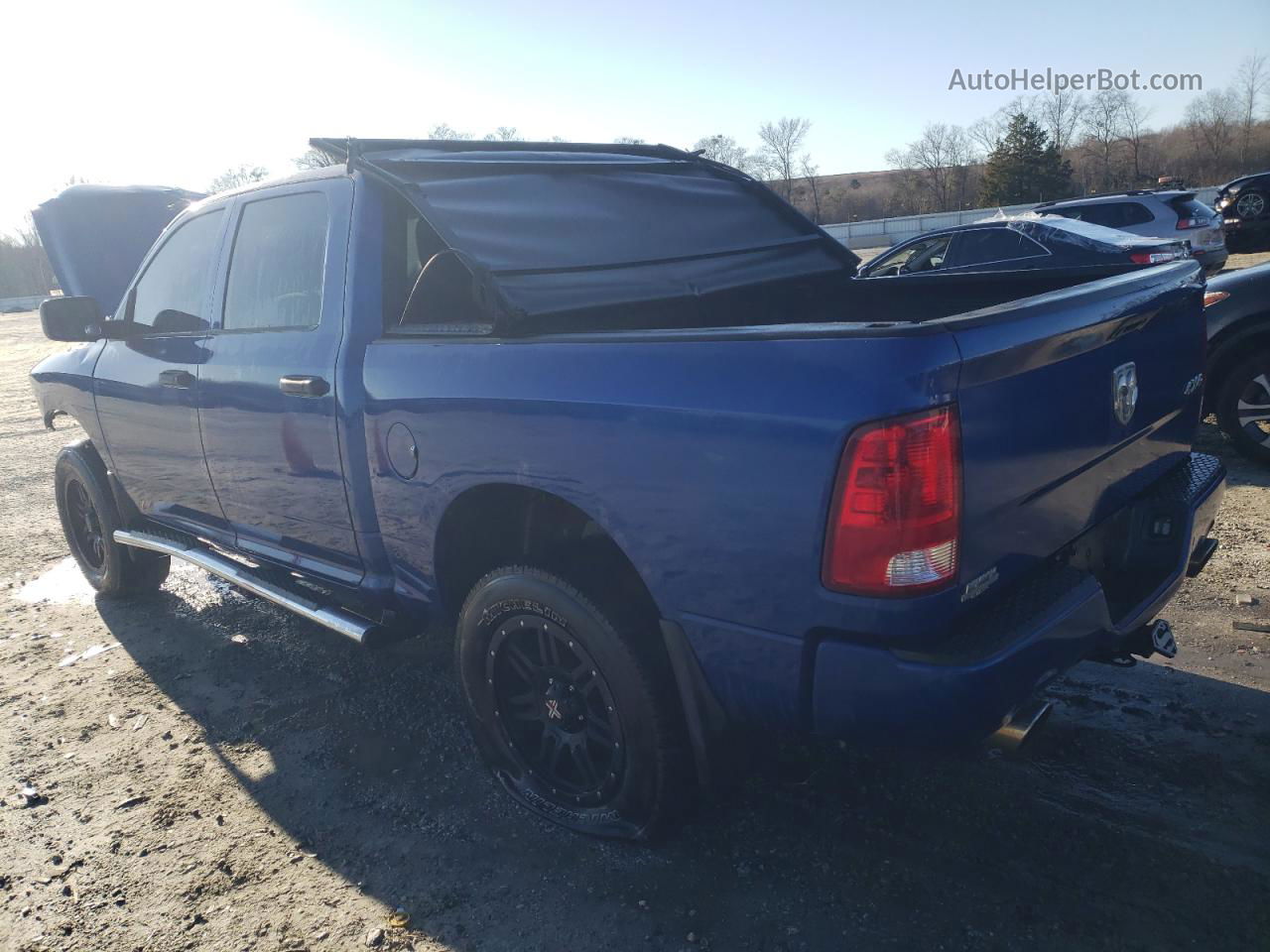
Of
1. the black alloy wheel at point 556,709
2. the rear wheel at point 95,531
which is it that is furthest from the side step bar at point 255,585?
the black alloy wheel at point 556,709

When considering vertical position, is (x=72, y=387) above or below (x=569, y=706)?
above

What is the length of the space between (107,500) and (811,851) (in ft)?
13.8

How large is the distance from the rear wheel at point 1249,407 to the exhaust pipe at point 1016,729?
4780 mm

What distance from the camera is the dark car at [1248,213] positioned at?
17.6m

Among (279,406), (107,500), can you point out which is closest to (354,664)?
(279,406)

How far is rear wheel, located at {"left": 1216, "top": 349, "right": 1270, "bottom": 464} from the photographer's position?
565 cm

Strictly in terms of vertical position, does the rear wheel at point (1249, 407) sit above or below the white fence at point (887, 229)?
below

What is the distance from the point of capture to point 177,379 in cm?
393

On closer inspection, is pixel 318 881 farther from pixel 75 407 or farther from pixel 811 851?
pixel 75 407

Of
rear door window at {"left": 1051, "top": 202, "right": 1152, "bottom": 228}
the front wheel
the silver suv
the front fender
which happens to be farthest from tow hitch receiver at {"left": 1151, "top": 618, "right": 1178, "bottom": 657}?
rear door window at {"left": 1051, "top": 202, "right": 1152, "bottom": 228}

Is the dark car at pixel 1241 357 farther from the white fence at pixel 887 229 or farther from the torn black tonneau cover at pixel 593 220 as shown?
the white fence at pixel 887 229

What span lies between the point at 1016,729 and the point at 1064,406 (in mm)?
769

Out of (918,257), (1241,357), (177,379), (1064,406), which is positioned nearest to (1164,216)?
(918,257)

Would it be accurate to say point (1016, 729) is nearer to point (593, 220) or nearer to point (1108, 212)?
point (593, 220)
